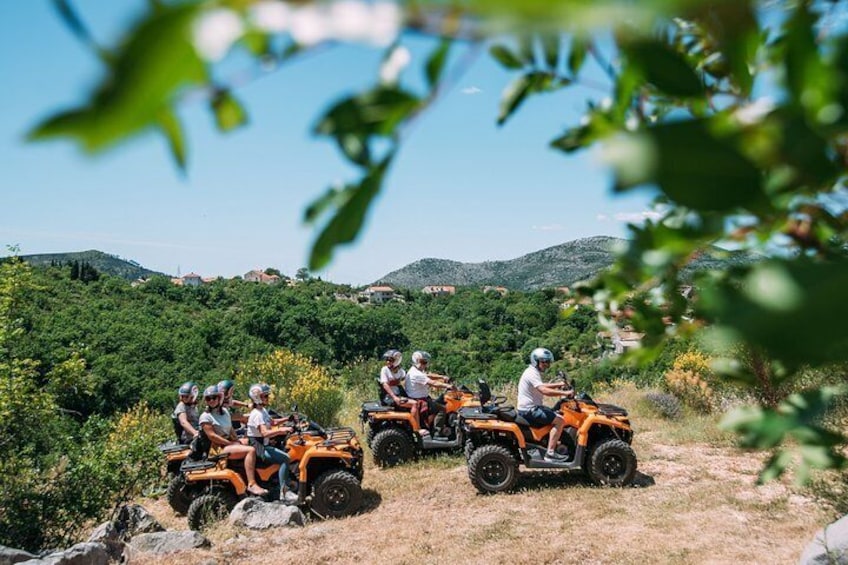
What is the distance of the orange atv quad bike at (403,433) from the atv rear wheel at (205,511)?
210 centimetres

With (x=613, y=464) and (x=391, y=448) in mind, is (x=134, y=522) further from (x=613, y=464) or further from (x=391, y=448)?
(x=613, y=464)

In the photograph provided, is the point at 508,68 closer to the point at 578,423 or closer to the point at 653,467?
the point at 578,423

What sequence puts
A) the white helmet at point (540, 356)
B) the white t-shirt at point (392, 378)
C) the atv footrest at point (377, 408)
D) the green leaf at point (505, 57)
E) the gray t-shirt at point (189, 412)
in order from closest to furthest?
the green leaf at point (505, 57), the white helmet at point (540, 356), the gray t-shirt at point (189, 412), the atv footrest at point (377, 408), the white t-shirt at point (392, 378)

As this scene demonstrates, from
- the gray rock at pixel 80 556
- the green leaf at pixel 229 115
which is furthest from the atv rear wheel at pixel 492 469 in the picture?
the green leaf at pixel 229 115

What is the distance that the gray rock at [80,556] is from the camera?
4.48 meters

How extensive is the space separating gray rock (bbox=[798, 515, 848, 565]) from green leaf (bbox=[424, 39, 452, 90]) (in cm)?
445

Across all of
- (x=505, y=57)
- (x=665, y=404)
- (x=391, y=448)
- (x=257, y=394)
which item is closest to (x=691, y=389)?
(x=665, y=404)

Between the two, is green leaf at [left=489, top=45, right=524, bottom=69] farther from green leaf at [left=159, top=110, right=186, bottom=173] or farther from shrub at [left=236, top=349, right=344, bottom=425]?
shrub at [left=236, top=349, right=344, bottom=425]

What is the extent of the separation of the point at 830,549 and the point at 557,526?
6.80ft

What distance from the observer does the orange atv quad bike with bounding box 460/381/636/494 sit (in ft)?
20.1

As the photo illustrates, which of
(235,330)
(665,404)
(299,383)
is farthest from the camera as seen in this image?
(235,330)

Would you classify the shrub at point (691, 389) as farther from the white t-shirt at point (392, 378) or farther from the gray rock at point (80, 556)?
the gray rock at point (80, 556)

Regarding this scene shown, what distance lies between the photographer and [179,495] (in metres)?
6.47

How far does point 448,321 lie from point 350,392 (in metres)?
32.4
